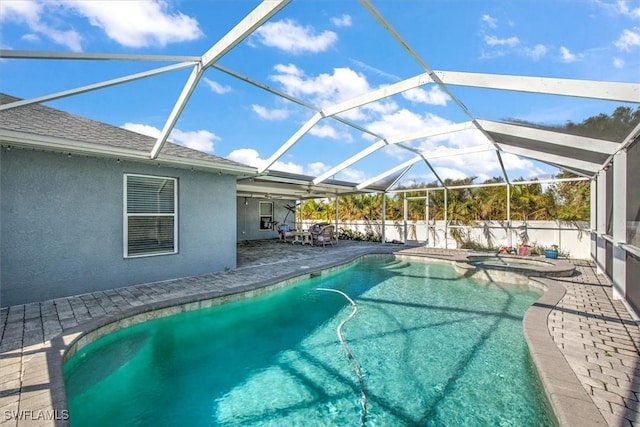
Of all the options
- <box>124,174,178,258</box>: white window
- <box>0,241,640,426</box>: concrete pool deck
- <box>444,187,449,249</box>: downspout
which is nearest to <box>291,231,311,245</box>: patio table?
<box>444,187,449,249</box>: downspout

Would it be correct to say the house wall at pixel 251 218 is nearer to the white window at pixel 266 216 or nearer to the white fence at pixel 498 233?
the white window at pixel 266 216

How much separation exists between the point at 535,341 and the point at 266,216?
1652cm

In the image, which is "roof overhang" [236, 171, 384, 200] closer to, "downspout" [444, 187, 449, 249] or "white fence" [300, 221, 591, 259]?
"white fence" [300, 221, 591, 259]

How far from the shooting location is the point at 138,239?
271 inches

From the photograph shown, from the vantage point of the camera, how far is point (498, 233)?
13.5 metres

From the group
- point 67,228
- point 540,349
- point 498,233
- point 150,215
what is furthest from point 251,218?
point 540,349

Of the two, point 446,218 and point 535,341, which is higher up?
point 446,218

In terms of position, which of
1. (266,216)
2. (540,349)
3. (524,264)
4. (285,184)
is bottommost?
(524,264)

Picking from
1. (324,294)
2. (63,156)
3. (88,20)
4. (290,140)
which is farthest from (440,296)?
(88,20)

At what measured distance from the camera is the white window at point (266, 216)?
1888cm

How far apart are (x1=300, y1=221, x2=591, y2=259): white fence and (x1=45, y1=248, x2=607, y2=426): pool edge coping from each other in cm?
560

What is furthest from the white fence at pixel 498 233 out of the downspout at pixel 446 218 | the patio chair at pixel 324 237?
the patio chair at pixel 324 237

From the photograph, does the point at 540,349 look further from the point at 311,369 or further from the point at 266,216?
the point at 266,216

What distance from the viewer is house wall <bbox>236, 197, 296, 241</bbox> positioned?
1758cm
